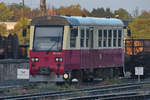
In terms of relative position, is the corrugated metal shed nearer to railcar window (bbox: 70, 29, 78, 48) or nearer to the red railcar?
the red railcar

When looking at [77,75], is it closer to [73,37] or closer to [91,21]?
[73,37]

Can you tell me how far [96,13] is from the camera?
85250mm

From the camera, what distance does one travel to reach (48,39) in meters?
20.4

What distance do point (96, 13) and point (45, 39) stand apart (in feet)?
214

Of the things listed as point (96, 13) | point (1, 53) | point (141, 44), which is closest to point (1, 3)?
point (96, 13)

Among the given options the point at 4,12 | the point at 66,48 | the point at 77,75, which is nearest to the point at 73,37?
the point at 66,48

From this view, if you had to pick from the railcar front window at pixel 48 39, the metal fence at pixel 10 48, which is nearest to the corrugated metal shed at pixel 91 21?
the railcar front window at pixel 48 39

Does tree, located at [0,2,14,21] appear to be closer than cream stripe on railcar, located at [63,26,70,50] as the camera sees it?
No

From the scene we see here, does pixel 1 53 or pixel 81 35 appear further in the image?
pixel 1 53

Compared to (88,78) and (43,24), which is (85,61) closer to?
(88,78)

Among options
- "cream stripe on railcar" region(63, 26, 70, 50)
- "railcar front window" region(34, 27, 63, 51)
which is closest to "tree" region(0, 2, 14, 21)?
"railcar front window" region(34, 27, 63, 51)

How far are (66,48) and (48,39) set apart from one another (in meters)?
0.79

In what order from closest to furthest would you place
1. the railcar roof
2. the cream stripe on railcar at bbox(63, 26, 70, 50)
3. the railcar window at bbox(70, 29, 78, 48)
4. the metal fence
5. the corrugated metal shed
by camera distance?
the cream stripe on railcar at bbox(63, 26, 70, 50), the railcar roof, the railcar window at bbox(70, 29, 78, 48), the corrugated metal shed, the metal fence

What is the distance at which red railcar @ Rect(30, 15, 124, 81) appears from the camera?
20.3m
